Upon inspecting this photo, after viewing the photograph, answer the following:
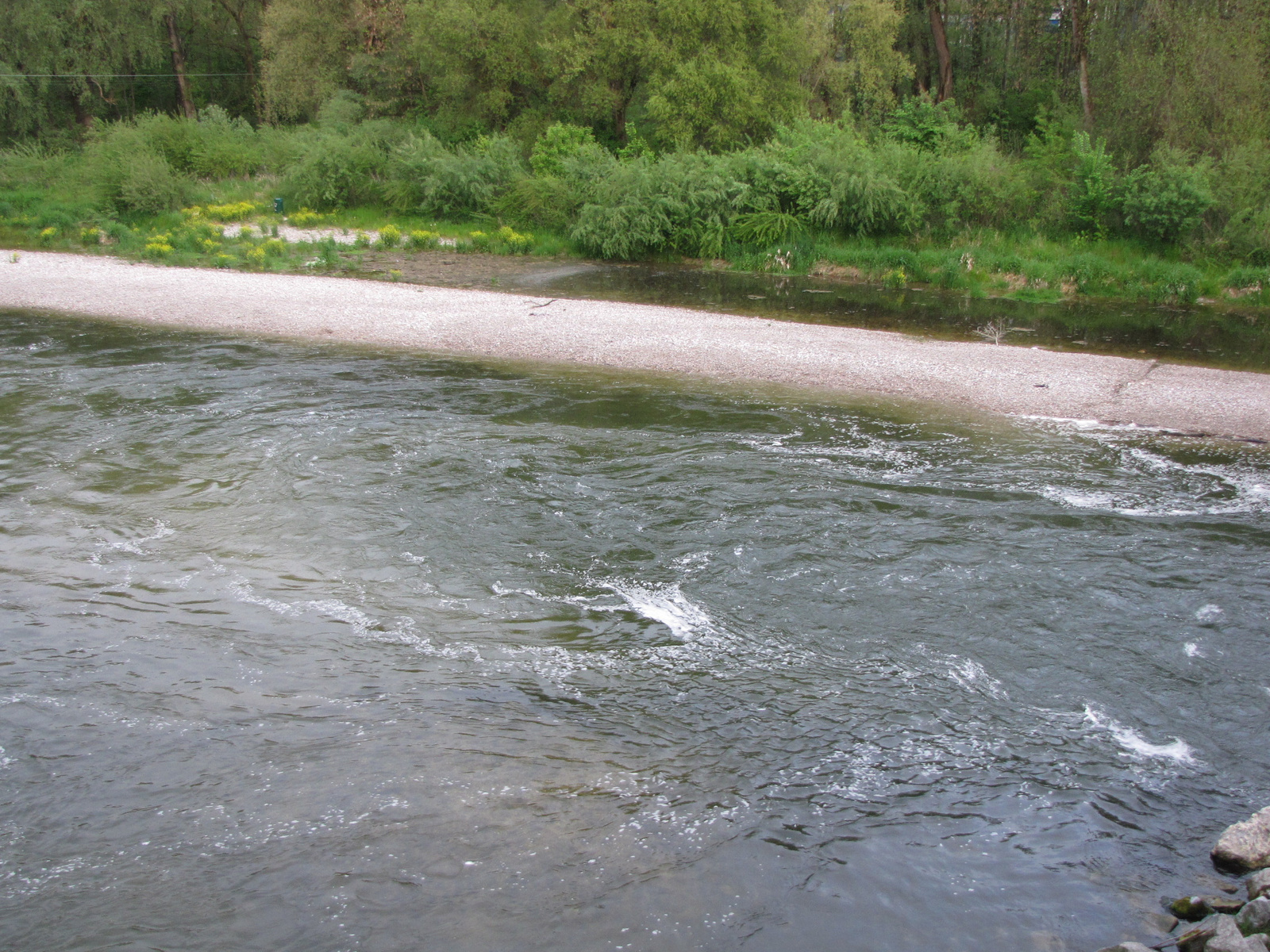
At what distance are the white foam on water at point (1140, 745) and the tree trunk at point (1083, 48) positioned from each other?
72.9ft

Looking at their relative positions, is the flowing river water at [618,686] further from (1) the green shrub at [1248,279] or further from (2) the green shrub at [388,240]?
(2) the green shrub at [388,240]

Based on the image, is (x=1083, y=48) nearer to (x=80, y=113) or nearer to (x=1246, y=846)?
(x=1246, y=846)

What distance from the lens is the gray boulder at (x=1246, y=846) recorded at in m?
4.45

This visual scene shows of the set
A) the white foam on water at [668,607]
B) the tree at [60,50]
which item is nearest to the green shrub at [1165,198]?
the white foam on water at [668,607]

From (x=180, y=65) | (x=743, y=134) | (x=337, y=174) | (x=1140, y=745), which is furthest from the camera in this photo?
(x=180, y=65)

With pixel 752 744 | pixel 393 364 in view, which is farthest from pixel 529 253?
pixel 752 744

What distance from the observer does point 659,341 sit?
14016mm

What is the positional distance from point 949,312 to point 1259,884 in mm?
14370

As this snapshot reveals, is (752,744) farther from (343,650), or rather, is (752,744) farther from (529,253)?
(529,253)

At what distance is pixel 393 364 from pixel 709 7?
17.2 m

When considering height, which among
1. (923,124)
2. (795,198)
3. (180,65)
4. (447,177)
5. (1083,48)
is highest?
(180,65)

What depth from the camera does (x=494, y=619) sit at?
21.9ft

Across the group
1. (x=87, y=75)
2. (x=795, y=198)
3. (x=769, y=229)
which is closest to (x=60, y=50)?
(x=87, y=75)

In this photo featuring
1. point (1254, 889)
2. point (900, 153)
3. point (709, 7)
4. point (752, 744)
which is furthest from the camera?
point (709, 7)
